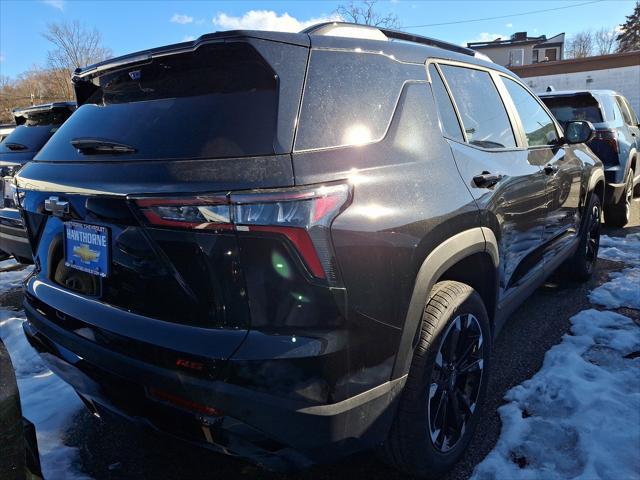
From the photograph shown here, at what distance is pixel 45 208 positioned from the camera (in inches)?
78.9

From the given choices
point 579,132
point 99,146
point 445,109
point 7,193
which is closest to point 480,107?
point 445,109

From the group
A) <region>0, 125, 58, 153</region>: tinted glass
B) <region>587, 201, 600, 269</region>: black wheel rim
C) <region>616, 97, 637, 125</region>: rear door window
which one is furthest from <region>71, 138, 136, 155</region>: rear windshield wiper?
<region>616, 97, 637, 125</region>: rear door window

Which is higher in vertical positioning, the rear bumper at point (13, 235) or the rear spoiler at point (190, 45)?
the rear spoiler at point (190, 45)

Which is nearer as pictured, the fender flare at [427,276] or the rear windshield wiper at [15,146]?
the fender flare at [427,276]

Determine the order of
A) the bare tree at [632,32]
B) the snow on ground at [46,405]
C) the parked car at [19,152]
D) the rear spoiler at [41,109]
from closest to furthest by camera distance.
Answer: the snow on ground at [46,405] → the parked car at [19,152] → the rear spoiler at [41,109] → the bare tree at [632,32]

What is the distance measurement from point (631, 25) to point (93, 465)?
211 feet

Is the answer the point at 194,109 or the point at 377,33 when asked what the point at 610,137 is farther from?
the point at 194,109

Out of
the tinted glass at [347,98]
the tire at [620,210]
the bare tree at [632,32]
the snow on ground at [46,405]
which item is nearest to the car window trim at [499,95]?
the tinted glass at [347,98]

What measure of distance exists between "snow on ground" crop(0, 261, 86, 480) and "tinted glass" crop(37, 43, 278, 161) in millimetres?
1471

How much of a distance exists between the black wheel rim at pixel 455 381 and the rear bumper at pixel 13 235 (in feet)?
12.3

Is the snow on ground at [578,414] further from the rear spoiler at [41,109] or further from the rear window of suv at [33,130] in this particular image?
the rear spoiler at [41,109]

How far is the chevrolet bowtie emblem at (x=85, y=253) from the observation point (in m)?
1.82

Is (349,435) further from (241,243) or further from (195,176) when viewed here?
(195,176)

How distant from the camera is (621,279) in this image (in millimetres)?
4859
